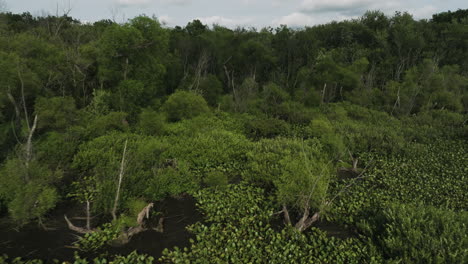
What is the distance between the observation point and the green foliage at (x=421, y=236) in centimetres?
693

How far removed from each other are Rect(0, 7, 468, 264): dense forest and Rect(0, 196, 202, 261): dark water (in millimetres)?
58

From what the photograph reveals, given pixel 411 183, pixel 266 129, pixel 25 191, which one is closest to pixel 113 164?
pixel 25 191

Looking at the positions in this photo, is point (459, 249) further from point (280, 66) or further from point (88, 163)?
point (280, 66)

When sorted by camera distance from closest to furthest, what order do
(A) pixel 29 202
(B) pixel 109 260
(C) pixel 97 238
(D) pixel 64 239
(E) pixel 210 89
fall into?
1. (B) pixel 109 260
2. (A) pixel 29 202
3. (C) pixel 97 238
4. (D) pixel 64 239
5. (E) pixel 210 89

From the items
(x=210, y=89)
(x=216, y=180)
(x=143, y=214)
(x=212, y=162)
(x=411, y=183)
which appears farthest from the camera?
(x=210, y=89)

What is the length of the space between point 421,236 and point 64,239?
12050 millimetres

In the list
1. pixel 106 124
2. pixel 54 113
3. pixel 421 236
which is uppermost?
pixel 54 113

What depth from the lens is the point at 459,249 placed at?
6918 mm

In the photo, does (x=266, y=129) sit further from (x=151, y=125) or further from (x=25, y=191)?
(x=25, y=191)

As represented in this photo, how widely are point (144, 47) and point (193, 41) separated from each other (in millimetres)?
11667

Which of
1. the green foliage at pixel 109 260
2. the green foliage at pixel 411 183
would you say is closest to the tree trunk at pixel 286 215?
the green foliage at pixel 411 183

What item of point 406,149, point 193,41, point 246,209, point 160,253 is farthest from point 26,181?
point 193,41

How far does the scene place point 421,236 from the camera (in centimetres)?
723

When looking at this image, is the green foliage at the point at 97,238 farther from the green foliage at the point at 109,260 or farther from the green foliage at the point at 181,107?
the green foliage at the point at 181,107
